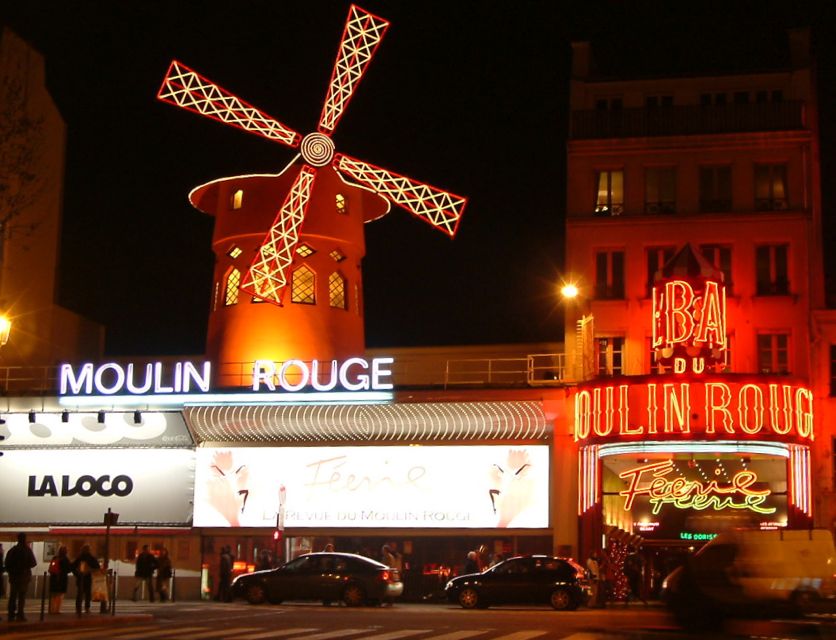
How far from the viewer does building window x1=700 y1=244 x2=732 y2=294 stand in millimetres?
30625

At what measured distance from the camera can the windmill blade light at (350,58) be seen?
1276 inches

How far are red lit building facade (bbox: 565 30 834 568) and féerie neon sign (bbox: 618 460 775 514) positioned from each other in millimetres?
54

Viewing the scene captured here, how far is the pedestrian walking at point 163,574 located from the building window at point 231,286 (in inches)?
255

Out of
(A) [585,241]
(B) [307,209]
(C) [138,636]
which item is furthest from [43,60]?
(C) [138,636]

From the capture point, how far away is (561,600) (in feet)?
84.1

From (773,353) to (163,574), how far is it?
46.7 feet

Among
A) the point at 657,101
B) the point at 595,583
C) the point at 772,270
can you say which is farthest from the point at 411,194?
the point at 595,583

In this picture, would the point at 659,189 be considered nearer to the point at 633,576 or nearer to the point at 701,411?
the point at 701,411

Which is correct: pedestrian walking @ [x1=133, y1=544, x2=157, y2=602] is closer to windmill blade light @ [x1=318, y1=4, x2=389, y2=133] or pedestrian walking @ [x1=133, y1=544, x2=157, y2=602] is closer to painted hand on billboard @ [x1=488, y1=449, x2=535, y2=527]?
painted hand on billboard @ [x1=488, y1=449, x2=535, y2=527]

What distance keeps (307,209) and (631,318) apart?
26.1 feet

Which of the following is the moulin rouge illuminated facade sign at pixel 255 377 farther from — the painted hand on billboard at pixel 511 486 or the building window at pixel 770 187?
the building window at pixel 770 187

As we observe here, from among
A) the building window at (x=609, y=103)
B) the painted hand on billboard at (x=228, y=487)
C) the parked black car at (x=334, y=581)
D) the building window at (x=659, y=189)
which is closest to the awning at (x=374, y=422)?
the painted hand on billboard at (x=228, y=487)

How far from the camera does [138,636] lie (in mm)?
17219

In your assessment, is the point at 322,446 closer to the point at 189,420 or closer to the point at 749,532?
the point at 189,420
